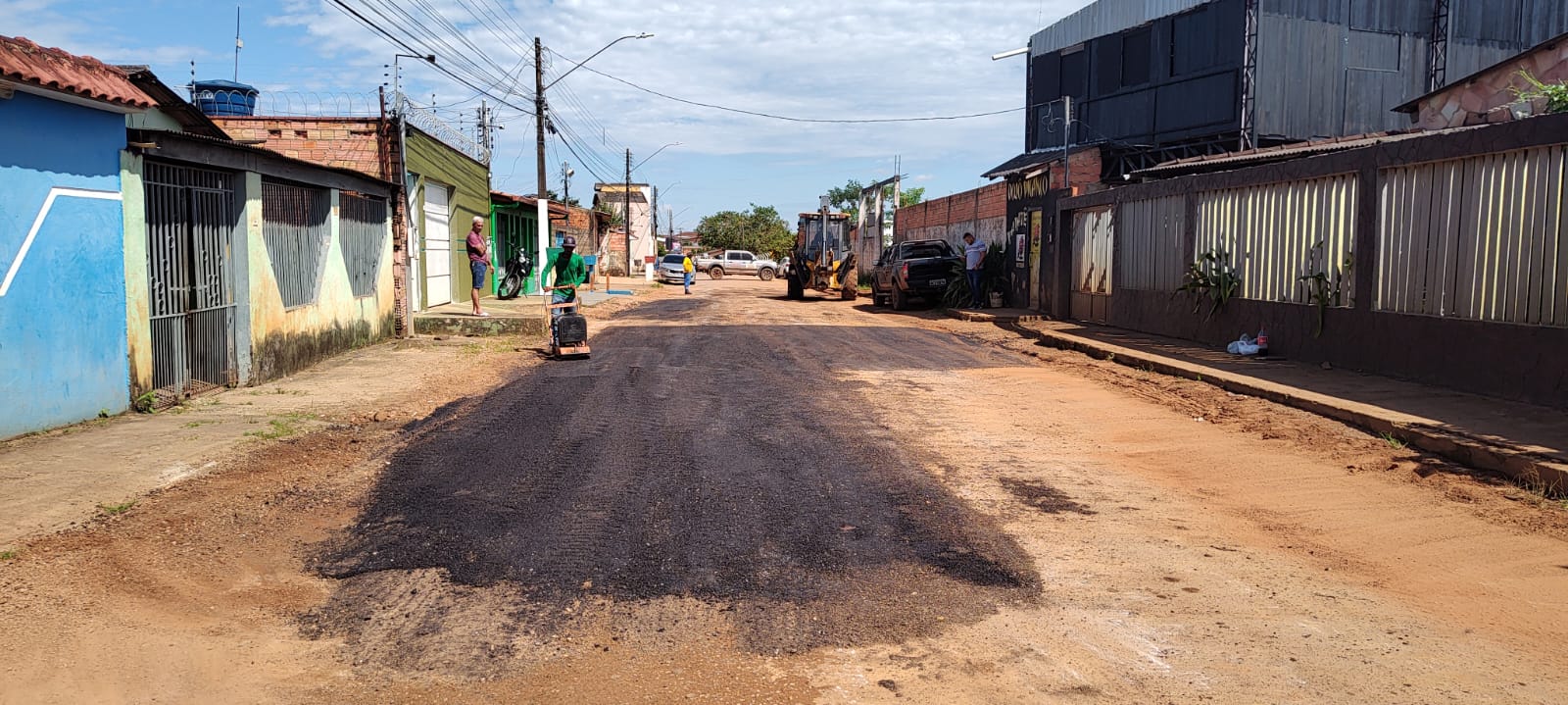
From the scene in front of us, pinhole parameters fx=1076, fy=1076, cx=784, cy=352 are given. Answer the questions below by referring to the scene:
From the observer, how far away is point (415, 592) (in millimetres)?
4820

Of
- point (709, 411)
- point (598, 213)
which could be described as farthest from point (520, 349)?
point (598, 213)

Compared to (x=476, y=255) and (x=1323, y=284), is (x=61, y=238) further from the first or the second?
(x=1323, y=284)

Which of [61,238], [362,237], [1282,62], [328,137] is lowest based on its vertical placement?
[61,238]

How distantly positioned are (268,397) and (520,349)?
5.50 meters

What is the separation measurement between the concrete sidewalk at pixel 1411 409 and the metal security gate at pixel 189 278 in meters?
10.3

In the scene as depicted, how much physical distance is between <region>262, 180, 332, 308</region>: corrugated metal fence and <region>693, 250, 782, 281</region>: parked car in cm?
4609

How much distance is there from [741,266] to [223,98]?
4260cm

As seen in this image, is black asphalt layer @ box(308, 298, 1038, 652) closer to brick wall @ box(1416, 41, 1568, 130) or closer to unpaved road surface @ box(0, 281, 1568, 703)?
unpaved road surface @ box(0, 281, 1568, 703)

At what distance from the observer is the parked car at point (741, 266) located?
60.4 m

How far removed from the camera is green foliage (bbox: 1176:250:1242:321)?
14211mm

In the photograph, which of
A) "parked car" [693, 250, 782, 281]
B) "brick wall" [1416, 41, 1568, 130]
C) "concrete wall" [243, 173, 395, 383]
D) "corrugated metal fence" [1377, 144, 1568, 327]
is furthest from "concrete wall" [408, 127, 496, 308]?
"parked car" [693, 250, 782, 281]

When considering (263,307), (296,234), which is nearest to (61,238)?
(263,307)

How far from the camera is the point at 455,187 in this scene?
24609 millimetres

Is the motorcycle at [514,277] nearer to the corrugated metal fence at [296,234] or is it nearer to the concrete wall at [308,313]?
the concrete wall at [308,313]
